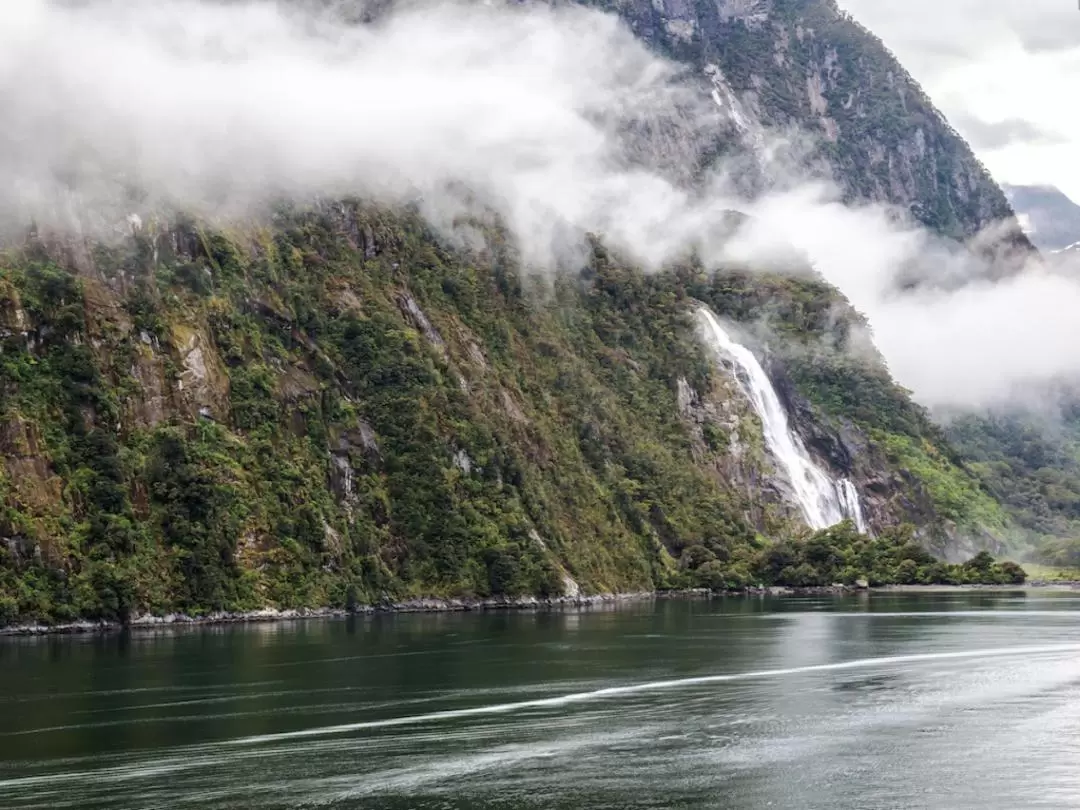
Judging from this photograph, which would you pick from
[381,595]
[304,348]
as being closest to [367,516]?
[381,595]

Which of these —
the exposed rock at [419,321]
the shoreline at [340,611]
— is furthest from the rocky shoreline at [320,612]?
the exposed rock at [419,321]

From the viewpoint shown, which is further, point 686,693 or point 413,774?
point 686,693

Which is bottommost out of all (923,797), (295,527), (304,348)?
(923,797)

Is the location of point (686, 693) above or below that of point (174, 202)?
below

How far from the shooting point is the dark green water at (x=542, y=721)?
51.8 meters

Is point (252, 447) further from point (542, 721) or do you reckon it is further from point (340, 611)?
point (542, 721)

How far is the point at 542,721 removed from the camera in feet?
220

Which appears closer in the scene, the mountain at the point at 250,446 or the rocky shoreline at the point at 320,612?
the rocky shoreline at the point at 320,612

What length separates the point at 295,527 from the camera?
149500 millimetres

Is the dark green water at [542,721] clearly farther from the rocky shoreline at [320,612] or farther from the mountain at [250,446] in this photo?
the mountain at [250,446]

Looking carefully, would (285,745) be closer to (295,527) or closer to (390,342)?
(295,527)

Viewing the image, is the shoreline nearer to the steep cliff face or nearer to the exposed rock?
the steep cliff face

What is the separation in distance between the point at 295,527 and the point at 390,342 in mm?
40639

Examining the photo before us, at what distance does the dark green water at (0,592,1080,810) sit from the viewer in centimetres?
5181
